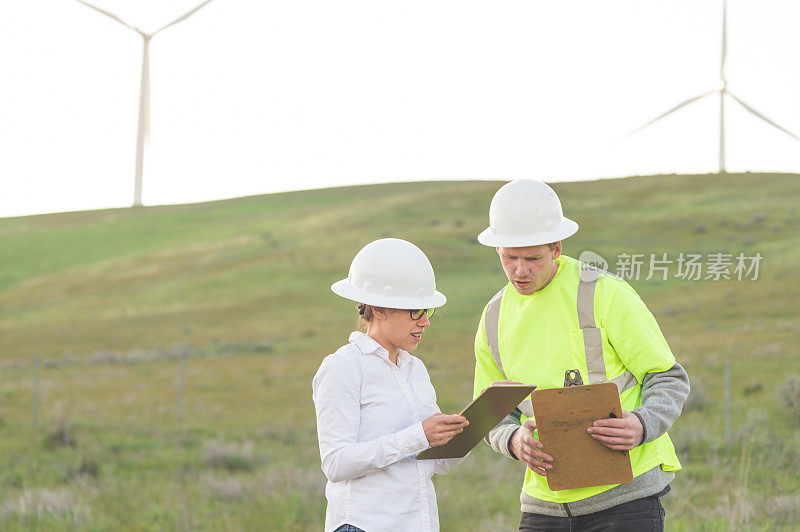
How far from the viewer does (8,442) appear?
15.1 meters

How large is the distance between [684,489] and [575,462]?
20.2ft

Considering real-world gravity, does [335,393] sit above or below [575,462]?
above

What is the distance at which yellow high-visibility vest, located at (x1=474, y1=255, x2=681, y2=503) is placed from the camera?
335 cm

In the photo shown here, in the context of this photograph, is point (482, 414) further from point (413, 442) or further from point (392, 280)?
point (392, 280)

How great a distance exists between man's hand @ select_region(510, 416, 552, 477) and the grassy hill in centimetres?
382

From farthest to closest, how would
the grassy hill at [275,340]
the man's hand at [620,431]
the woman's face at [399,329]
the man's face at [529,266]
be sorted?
the grassy hill at [275,340], the man's face at [529,266], the woman's face at [399,329], the man's hand at [620,431]

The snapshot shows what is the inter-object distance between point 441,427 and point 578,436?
553 mm

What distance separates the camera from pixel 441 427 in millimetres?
3072

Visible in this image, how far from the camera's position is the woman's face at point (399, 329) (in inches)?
130

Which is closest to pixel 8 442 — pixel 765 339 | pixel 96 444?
pixel 96 444

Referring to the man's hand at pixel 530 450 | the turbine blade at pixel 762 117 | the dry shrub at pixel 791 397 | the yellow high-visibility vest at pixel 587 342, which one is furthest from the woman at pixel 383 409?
the turbine blade at pixel 762 117

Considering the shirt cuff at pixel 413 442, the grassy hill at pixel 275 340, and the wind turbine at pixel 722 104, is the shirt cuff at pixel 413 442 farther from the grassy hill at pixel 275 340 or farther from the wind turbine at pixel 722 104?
the wind turbine at pixel 722 104

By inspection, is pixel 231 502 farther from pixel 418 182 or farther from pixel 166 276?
pixel 418 182

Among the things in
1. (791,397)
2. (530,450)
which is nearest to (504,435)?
(530,450)
